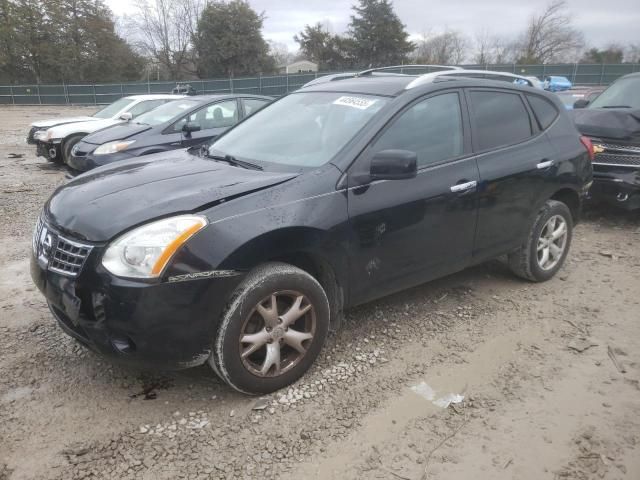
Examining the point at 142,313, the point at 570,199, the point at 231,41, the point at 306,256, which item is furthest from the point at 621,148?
the point at 231,41

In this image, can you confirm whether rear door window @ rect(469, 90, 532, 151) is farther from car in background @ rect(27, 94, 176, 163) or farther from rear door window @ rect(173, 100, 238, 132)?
car in background @ rect(27, 94, 176, 163)

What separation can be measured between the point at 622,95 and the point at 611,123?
3.70 feet

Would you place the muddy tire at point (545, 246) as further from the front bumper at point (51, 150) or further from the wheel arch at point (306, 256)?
the front bumper at point (51, 150)

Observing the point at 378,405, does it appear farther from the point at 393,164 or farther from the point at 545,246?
the point at 545,246

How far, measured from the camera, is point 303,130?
3521 millimetres

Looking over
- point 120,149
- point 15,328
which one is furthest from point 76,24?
point 15,328

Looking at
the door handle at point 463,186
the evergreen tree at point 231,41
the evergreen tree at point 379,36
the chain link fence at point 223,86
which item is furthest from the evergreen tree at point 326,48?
the door handle at point 463,186

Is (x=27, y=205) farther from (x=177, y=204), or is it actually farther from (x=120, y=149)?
(x=177, y=204)

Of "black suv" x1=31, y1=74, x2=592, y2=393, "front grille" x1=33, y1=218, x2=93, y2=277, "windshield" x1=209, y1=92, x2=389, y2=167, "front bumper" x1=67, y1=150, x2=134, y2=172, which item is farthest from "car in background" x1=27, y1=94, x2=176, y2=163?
"front grille" x1=33, y1=218, x2=93, y2=277

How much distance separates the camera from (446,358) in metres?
3.34

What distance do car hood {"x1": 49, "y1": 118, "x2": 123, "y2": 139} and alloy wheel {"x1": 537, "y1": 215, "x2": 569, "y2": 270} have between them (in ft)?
27.8

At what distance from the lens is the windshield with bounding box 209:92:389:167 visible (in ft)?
10.7

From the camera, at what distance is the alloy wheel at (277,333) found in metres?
2.74

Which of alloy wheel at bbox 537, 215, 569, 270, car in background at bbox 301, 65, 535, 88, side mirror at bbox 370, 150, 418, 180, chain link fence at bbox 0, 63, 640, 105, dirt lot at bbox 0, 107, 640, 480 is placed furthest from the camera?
chain link fence at bbox 0, 63, 640, 105
